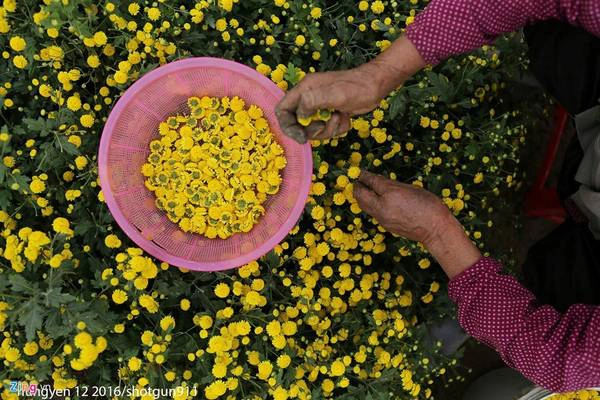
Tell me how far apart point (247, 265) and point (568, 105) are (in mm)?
962

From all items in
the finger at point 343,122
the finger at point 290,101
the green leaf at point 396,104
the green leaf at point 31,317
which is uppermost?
the finger at point 290,101

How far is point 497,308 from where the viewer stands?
1.25 meters

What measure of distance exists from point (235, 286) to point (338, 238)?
1.03ft

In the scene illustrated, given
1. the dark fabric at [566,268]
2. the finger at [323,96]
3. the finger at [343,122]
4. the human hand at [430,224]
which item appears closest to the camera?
the finger at [323,96]

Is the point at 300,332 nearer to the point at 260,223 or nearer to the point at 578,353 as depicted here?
the point at 260,223

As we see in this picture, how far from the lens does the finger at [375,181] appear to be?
1.44m

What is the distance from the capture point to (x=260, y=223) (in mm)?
1555

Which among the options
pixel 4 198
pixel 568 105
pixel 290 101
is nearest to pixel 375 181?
pixel 290 101

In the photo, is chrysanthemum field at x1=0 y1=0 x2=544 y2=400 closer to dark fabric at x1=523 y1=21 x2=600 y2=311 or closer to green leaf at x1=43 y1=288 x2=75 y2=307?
green leaf at x1=43 y1=288 x2=75 y2=307

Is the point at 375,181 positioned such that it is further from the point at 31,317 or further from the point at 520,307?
the point at 31,317

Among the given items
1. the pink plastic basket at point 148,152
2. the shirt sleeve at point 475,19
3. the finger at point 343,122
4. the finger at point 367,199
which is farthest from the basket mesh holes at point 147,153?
the shirt sleeve at point 475,19

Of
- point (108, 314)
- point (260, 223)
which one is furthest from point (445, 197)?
point (108, 314)

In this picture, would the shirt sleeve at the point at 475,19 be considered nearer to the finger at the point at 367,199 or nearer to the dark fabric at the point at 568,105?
the dark fabric at the point at 568,105

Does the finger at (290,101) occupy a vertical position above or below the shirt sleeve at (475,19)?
below
